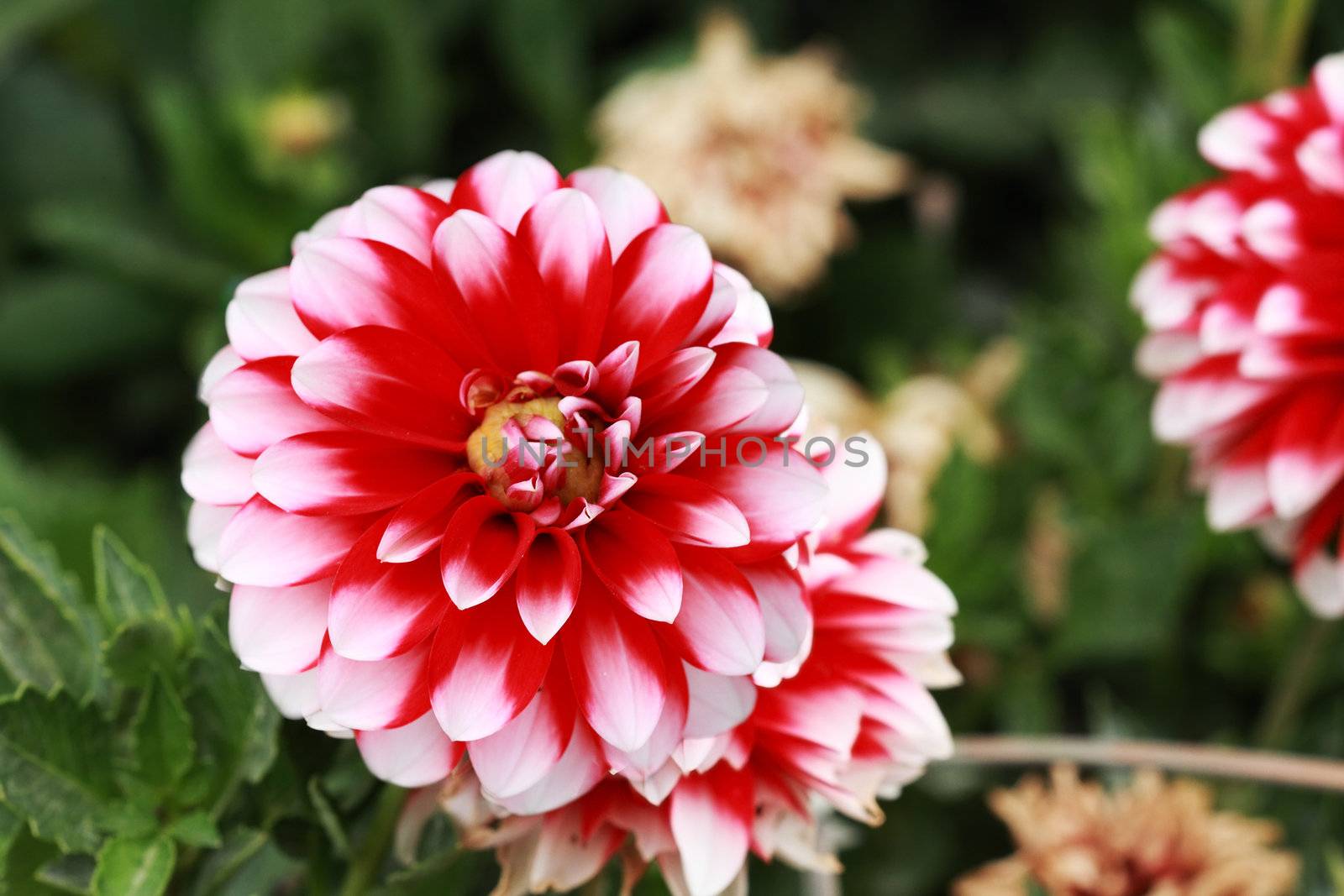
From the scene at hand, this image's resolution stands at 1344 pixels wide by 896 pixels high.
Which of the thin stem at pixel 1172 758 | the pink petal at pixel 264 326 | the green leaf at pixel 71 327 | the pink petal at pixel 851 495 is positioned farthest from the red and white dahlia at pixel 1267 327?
the green leaf at pixel 71 327

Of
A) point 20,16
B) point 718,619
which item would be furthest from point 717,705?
point 20,16

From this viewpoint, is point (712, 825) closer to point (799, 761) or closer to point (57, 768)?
point (799, 761)

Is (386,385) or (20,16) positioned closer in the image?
(386,385)

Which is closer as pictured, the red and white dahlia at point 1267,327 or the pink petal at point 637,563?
the pink petal at point 637,563

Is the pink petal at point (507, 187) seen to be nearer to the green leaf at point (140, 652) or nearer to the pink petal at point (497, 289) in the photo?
the pink petal at point (497, 289)

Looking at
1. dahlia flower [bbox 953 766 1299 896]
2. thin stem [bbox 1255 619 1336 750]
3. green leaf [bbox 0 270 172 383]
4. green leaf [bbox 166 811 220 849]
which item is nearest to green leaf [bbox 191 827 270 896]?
green leaf [bbox 166 811 220 849]

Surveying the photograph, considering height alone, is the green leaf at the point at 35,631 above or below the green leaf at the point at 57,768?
above

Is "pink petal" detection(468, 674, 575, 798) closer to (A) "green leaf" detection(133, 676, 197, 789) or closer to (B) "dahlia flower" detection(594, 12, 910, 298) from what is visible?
(A) "green leaf" detection(133, 676, 197, 789)
